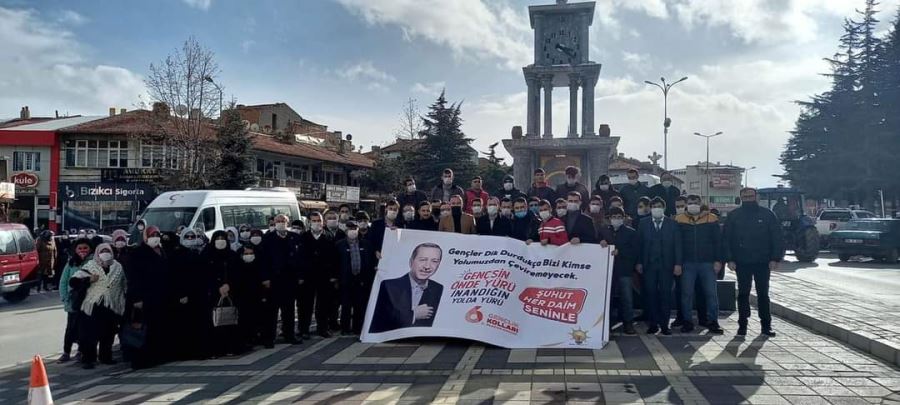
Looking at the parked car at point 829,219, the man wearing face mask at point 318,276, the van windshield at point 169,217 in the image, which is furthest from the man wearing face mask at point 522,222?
the parked car at point 829,219

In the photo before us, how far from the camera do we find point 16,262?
14422 millimetres

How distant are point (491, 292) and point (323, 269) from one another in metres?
2.70

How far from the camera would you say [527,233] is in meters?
9.61

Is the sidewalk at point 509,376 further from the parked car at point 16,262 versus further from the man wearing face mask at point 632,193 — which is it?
the parked car at point 16,262

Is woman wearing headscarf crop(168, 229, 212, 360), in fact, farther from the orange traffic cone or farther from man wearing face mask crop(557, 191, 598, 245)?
man wearing face mask crop(557, 191, 598, 245)

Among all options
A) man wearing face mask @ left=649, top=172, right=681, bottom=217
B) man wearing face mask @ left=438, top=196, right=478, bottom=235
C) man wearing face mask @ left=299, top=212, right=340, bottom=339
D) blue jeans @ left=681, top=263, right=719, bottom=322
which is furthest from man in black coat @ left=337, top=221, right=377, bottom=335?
man wearing face mask @ left=649, top=172, right=681, bottom=217

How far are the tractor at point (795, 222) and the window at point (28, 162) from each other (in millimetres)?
40499

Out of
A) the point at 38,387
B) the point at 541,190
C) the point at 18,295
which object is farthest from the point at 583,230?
the point at 18,295

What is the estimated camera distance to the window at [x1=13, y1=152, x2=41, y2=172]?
39250 millimetres

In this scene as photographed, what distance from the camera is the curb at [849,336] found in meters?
7.06

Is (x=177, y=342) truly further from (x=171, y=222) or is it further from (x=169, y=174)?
(x=169, y=174)

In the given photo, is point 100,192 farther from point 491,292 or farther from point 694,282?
point 694,282

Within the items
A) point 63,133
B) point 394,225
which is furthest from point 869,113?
point 63,133

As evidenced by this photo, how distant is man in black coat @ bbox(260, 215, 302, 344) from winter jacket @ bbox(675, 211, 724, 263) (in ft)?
18.4
